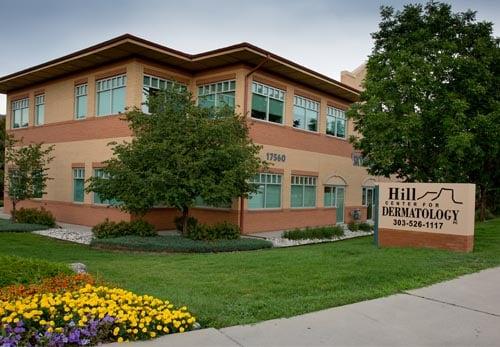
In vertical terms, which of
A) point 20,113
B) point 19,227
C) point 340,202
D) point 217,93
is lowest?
point 19,227

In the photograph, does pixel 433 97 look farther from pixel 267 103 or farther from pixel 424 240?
pixel 267 103

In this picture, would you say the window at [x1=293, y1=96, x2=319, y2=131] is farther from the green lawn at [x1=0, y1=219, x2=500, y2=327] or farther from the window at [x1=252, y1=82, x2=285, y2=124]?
the green lawn at [x1=0, y1=219, x2=500, y2=327]

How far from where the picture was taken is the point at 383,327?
5461 millimetres

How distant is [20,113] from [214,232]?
15.8m

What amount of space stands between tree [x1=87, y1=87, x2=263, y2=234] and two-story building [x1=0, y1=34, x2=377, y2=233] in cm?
204

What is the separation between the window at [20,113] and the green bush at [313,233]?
15397 millimetres

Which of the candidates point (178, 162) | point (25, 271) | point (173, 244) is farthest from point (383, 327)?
point (178, 162)

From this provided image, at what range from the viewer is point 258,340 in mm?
4922

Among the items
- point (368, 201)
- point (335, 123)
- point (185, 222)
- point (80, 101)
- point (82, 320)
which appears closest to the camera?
point (82, 320)

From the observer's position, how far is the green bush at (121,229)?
1515 centimetres

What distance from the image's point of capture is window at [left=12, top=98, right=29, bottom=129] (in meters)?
25.0

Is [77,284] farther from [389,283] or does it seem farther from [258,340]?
[389,283]

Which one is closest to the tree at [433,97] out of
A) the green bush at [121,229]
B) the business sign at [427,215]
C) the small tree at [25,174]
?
the business sign at [427,215]

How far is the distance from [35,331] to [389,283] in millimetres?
5168
